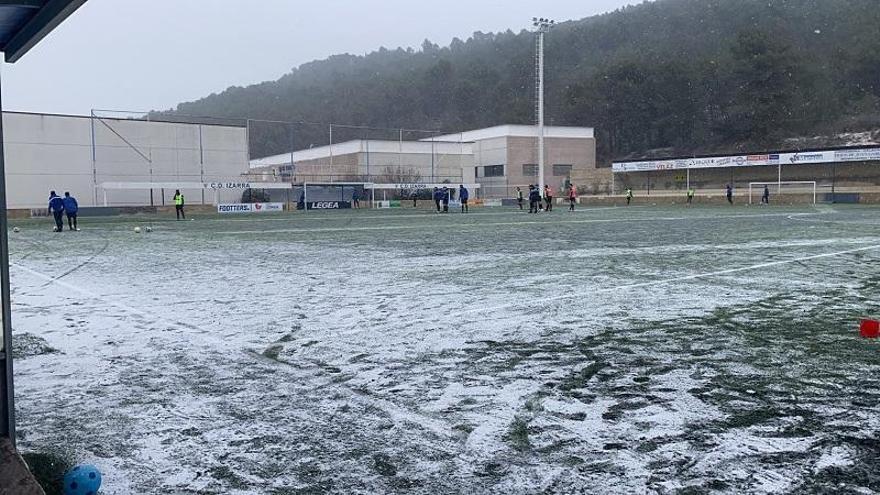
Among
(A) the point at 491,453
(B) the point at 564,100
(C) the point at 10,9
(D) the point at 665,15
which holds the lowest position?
(A) the point at 491,453

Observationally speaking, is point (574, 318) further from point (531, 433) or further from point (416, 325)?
point (531, 433)

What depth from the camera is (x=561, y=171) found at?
260 feet

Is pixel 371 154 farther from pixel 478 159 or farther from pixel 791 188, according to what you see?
pixel 791 188

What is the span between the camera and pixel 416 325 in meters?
7.08

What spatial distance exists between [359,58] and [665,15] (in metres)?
70.6

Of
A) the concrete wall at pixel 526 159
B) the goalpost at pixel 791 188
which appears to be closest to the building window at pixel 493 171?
the concrete wall at pixel 526 159

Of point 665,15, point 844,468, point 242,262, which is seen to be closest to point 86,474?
point 844,468

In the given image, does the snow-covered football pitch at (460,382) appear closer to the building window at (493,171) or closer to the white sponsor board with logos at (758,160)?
the white sponsor board with logos at (758,160)

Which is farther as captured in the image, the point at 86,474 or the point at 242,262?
the point at 242,262

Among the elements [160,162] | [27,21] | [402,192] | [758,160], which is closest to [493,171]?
[402,192]

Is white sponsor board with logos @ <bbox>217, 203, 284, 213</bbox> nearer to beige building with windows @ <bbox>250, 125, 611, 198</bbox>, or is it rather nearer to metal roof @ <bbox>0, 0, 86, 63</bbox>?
beige building with windows @ <bbox>250, 125, 611, 198</bbox>

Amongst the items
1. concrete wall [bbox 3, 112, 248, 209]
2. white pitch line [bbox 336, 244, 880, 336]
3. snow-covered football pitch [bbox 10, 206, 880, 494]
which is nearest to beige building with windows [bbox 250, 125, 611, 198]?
concrete wall [bbox 3, 112, 248, 209]

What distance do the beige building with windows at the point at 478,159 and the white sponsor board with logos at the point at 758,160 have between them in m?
6.08

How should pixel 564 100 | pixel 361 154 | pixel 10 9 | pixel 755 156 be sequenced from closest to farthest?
pixel 10 9 → pixel 755 156 → pixel 361 154 → pixel 564 100
